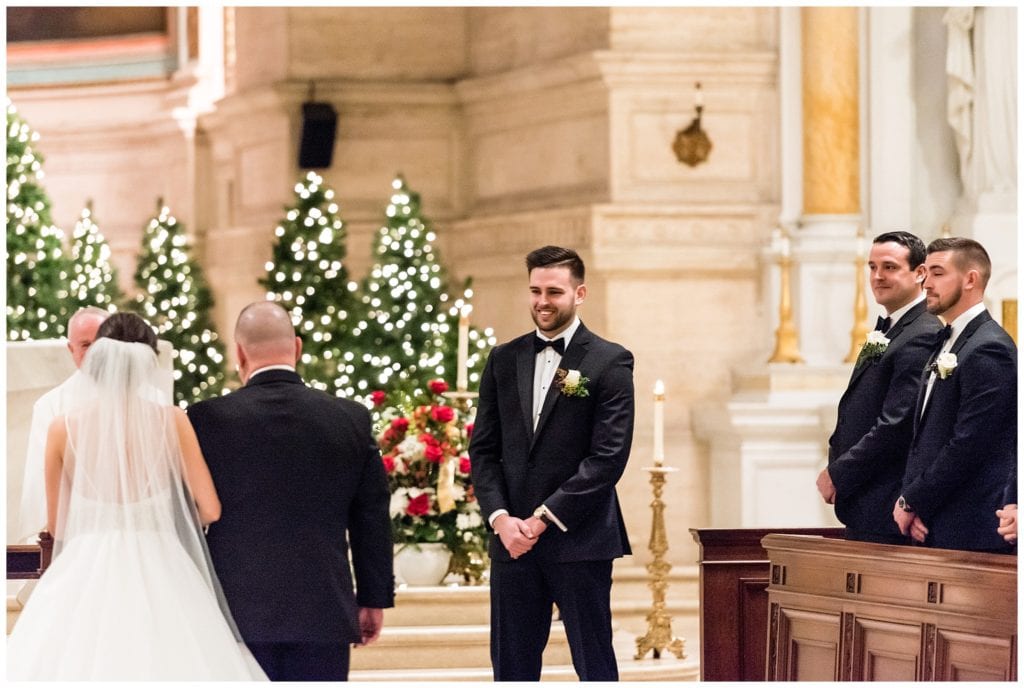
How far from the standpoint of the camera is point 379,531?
5.46 metres

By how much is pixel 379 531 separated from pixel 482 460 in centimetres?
104

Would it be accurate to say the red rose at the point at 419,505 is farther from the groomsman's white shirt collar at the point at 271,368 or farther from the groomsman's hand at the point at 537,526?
the groomsman's white shirt collar at the point at 271,368

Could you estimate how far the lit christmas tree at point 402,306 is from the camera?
46.1 ft

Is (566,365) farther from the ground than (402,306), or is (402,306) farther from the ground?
(402,306)

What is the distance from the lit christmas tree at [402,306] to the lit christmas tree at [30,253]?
2683 millimetres

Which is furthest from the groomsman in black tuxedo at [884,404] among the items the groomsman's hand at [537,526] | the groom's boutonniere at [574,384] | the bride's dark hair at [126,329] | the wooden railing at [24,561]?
the wooden railing at [24,561]

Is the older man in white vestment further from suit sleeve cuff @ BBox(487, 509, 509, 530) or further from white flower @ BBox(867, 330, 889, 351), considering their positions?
white flower @ BBox(867, 330, 889, 351)

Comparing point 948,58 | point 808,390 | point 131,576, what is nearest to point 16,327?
point 808,390

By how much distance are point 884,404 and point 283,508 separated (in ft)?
7.29

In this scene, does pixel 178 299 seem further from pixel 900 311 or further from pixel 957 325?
pixel 957 325

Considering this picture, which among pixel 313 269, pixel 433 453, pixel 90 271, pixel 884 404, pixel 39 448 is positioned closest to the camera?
pixel 884 404

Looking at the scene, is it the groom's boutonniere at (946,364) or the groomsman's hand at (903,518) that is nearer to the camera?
the groom's boutonniere at (946,364)

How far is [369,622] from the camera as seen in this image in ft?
17.9

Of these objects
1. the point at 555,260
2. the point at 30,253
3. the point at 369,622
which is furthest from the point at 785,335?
the point at 369,622
